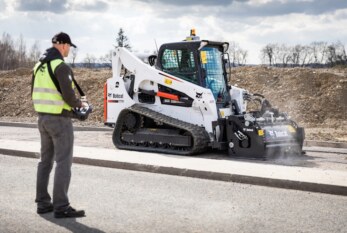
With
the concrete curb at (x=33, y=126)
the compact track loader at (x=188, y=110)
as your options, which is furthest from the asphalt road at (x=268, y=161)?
the concrete curb at (x=33, y=126)

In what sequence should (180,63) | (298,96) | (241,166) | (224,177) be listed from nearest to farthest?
(224,177) → (241,166) → (180,63) → (298,96)

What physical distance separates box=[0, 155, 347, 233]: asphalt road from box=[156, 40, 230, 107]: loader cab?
398 cm

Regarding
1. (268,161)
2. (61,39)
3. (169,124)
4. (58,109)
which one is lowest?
(268,161)

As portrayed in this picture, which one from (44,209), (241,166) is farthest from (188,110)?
(44,209)

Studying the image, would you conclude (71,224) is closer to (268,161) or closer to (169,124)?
(268,161)

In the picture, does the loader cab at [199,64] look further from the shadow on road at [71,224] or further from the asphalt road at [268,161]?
the shadow on road at [71,224]

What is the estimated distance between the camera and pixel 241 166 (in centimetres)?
1062

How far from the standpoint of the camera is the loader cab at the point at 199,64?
44.2 feet

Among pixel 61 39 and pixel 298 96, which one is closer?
pixel 61 39

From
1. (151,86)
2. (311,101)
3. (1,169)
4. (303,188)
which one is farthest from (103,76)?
(303,188)

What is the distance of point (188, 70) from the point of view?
13.6m

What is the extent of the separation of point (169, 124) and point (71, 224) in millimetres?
6798

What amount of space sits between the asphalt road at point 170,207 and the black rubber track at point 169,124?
109 inches

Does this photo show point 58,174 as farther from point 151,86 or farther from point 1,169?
point 151,86
